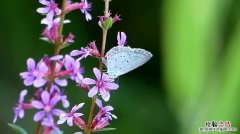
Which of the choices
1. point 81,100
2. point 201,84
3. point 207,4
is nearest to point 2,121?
point 81,100

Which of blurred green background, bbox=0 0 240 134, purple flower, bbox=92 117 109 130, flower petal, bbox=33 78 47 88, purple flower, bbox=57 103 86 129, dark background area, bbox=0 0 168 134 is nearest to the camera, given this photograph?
flower petal, bbox=33 78 47 88

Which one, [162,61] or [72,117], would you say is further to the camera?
[162,61]

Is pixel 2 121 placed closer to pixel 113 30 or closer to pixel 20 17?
pixel 20 17

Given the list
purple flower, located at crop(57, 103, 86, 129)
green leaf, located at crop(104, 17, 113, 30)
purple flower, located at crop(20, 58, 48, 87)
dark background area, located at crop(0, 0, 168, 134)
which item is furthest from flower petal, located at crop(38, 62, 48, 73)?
dark background area, located at crop(0, 0, 168, 134)

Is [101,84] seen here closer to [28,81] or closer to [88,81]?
[88,81]

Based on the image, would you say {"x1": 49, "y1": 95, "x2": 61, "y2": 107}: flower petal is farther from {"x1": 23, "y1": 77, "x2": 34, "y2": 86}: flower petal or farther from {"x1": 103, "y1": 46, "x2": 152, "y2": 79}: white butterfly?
{"x1": 103, "y1": 46, "x2": 152, "y2": 79}: white butterfly

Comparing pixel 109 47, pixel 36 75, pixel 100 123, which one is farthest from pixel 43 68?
pixel 109 47
